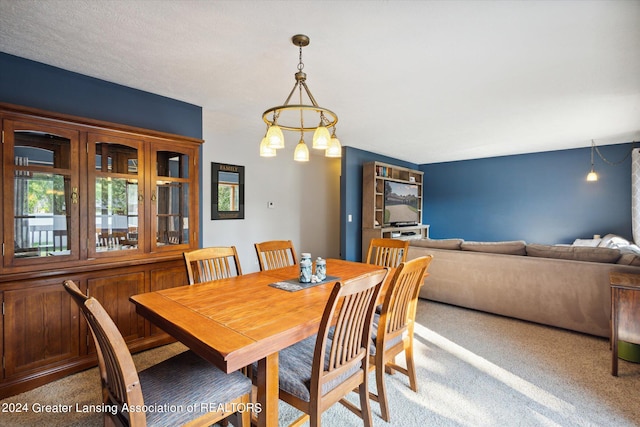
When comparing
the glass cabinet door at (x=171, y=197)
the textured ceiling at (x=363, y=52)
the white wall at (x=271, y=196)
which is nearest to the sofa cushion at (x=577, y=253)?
the textured ceiling at (x=363, y=52)

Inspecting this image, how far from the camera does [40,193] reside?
2064 millimetres

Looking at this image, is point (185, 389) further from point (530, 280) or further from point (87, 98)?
point (530, 280)

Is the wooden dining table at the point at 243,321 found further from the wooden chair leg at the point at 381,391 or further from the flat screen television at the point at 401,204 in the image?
the flat screen television at the point at 401,204

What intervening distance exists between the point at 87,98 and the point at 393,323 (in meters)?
2.93

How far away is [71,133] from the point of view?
213 cm

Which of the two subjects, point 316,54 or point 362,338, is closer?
point 362,338

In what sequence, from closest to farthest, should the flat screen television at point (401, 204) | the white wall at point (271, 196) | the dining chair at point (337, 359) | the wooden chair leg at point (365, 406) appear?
the dining chair at point (337, 359), the wooden chair leg at point (365, 406), the white wall at point (271, 196), the flat screen television at point (401, 204)

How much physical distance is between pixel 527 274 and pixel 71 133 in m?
4.31

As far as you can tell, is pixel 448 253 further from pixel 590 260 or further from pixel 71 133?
pixel 71 133

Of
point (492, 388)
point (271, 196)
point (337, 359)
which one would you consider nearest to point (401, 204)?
point (271, 196)

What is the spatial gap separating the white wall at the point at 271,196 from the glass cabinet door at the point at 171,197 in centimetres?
92

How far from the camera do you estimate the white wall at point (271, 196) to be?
4367 mm

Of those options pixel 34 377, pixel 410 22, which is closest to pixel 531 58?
pixel 410 22

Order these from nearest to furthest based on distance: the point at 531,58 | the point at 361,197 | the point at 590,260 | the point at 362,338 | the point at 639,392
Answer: the point at 362,338
the point at 639,392
the point at 531,58
the point at 590,260
the point at 361,197
